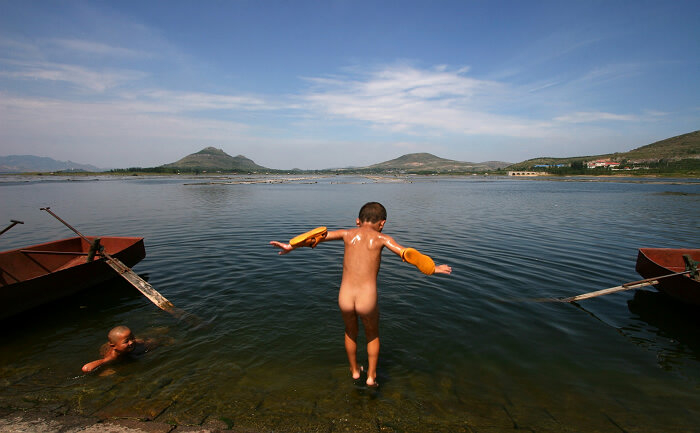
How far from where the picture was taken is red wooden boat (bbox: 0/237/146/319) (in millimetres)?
8094

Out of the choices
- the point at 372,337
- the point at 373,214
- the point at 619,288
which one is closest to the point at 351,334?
the point at 372,337

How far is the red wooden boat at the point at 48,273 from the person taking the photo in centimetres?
809

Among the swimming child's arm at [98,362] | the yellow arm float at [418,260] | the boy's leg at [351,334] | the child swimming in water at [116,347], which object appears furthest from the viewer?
the child swimming in water at [116,347]

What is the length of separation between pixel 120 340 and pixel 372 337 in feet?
16.7

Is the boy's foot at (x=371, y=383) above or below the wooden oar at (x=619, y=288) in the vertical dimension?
below

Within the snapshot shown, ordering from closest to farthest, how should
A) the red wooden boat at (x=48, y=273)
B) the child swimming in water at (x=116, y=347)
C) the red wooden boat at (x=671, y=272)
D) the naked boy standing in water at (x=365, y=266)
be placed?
1. the naked boy standing in water at (x=365, y=266)
2. the child swimming in water at (x=116, y=347)
3. the red wooden boat at (x=48, y=273)
4. the red wooden boat at (x=671, y=272)

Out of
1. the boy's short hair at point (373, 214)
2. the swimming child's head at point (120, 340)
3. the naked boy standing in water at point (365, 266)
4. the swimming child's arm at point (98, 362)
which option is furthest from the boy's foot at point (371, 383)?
the swimming child's arm at point (98, 362)

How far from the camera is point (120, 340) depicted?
6250 millimetres

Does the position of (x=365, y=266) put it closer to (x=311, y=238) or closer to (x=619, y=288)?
(x=311, y=238)

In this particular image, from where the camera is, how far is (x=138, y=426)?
15.1 ft

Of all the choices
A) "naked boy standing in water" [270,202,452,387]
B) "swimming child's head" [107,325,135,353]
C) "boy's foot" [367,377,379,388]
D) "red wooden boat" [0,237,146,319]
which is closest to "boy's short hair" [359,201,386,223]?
"naked boy standing in water" [270,202,452,387]

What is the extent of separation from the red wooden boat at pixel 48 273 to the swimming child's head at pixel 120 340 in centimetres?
380

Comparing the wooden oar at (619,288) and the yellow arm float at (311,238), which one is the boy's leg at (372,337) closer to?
the yellow arm float at (311,238)

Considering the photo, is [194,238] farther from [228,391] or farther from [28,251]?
[228,391]
